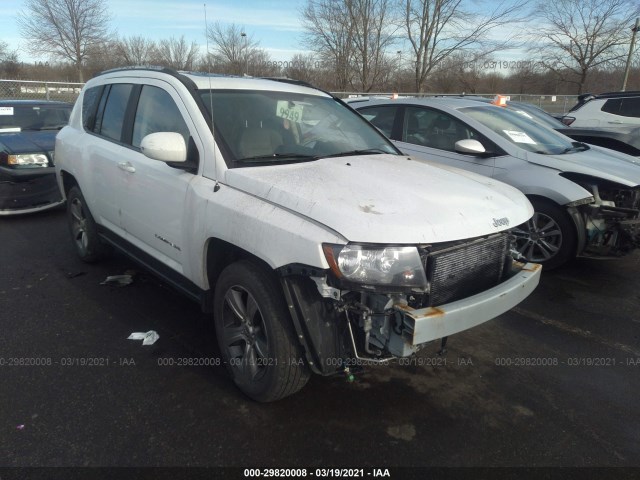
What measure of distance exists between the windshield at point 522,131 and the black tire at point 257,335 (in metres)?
3.77

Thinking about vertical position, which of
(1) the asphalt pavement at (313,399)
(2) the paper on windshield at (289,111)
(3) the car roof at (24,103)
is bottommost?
(1) the asphalt pavement at (313,399)

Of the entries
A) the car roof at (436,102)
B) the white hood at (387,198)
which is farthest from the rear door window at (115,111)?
the car roof at (436,102)

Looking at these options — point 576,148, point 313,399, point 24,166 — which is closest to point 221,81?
point 313,399

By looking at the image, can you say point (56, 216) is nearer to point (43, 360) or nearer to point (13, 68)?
point (43, 360)

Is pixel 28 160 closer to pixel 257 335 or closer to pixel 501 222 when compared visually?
pixel 257 335

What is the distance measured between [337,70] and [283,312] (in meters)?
23.4

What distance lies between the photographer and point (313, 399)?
2705 millimetres

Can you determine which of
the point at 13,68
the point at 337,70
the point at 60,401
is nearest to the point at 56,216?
the point at 60,401

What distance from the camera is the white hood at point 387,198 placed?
2.12m

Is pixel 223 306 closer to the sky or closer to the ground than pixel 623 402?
closer to the sky

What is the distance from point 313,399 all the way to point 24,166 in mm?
5920

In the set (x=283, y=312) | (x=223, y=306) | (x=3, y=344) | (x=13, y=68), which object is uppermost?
(x=13, y=68)

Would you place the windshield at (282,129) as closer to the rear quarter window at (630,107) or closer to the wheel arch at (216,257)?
the wheel arch at (216,257)

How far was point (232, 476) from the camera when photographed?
2154mm
